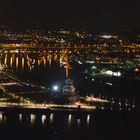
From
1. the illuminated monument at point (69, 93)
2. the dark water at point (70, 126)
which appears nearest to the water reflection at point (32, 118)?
the dark water at point (70, 126)

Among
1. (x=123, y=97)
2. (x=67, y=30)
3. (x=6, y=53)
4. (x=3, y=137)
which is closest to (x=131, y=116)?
(x=123, y=97)

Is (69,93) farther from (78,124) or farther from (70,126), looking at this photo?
(70,126)

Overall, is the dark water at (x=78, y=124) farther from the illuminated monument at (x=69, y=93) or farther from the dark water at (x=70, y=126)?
the illuminated monument at (x=69, y=93)

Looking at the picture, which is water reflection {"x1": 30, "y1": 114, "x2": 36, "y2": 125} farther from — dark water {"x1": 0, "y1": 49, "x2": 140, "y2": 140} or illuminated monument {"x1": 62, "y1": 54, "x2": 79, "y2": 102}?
illuminated monument {"x1": 62, "y1": 54, "x2": 79, "y2": 102}

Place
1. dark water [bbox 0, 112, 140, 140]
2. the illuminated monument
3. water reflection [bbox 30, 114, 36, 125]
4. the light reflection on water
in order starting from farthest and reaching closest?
the illuminated monument → water reflection [bbox 30, 114, 36, 125] → the light reflection on water → dark water [bbox 0, 112, 140, 140]

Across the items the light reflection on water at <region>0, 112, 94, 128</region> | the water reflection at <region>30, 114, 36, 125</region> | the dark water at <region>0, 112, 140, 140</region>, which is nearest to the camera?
the dark water at <region>0, 112, 140, 140</region>

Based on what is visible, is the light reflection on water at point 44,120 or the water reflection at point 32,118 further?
the water reflection at point 32,118

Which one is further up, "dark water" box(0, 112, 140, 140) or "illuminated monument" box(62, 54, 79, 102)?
"illuminated monument" box(62, 54, 79, 102)

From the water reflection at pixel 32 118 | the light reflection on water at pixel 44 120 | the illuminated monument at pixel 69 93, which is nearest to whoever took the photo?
the light reflection on water at pixel 44 120

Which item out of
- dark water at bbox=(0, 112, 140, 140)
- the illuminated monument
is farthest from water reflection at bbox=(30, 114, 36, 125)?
the illuminated monument

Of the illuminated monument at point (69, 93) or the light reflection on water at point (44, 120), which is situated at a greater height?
the illuminated monument at point (69, 93)
